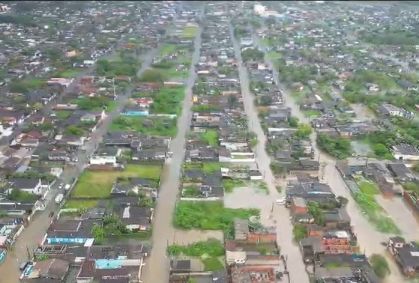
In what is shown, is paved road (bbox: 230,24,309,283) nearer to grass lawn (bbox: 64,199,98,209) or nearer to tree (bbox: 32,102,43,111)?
grass lawn (bbox: 64,199,98,209)

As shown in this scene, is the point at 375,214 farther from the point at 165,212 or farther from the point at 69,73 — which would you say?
the point at 69,73

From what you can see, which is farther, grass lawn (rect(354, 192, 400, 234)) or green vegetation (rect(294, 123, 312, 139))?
green vegetation (rect(294, 123, 312, 139))

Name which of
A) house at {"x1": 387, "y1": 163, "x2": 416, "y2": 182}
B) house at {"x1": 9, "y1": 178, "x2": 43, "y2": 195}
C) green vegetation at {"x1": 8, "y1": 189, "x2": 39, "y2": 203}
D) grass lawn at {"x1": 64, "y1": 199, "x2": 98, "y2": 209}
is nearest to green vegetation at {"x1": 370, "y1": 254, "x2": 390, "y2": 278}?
house at {"x1": 387, "y1": 163, "x2": 416, "y2": 182}

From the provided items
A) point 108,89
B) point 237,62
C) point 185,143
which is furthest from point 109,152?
point 237,62

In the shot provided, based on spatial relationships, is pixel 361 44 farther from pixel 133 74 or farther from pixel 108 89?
pixel 108 89

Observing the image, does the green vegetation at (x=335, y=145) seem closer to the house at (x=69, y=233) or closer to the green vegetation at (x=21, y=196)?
the house at (x=69, y=233)

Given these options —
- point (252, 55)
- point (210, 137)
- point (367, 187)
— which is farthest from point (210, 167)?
point (252, 55)

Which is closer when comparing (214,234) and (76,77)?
(214,234)
